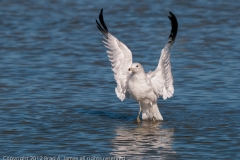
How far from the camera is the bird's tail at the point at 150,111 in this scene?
477 inches

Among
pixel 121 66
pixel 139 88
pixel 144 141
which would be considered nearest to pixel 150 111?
pixel 139 88

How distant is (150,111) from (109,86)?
238 centimetres

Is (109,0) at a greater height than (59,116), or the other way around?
(109,0)

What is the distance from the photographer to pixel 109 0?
27922 mm

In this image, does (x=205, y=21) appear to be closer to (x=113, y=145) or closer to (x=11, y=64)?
(x=11, y=64)

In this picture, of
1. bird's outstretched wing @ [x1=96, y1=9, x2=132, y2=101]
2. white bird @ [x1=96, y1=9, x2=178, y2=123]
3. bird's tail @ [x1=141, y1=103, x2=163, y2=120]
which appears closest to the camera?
white bird @ [x1=96, y1=9, x2=178, y2=123]

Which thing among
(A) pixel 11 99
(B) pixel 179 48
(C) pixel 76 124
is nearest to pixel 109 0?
(B) pixel 179 48

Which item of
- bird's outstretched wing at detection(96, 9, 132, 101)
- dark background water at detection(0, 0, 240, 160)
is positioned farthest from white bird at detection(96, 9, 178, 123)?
dark background water at detection(0, 0, 240, 160)

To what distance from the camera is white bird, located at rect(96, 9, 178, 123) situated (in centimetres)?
1191

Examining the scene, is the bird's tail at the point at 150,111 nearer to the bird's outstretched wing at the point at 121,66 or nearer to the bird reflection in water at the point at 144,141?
the bird reflection in water at the point at 144,141

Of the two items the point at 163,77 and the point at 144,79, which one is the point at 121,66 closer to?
the point at 144,79

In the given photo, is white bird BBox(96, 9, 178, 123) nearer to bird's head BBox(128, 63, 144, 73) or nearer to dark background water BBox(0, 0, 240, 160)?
bird's head BBox(128, 63, 144, 73)

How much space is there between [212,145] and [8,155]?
2788 mm

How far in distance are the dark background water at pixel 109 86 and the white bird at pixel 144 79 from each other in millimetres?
346
